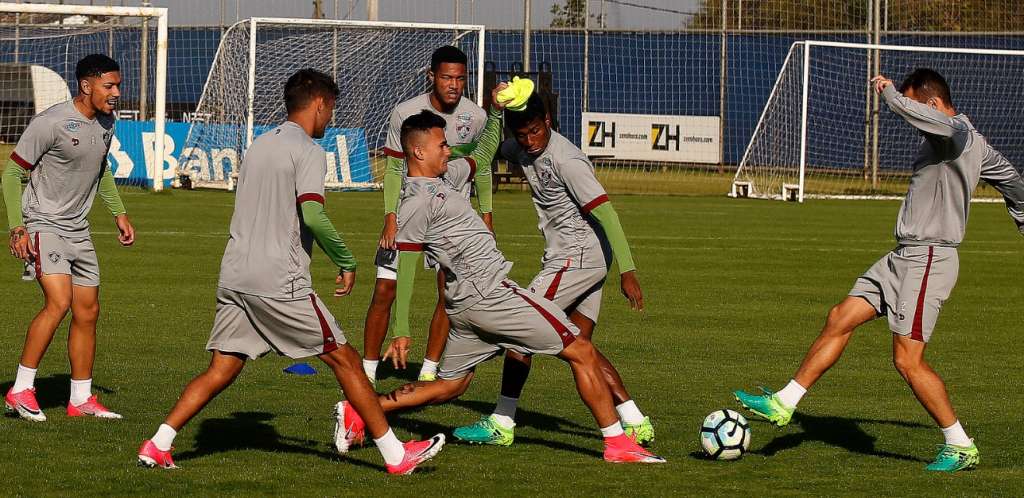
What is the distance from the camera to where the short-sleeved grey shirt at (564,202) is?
8141 mm

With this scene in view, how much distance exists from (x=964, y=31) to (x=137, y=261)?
31181 millimetres

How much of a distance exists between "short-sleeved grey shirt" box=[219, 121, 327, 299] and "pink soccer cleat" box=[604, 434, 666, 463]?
170 centimetres

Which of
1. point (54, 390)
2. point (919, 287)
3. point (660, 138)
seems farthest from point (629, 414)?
point (660, 138)

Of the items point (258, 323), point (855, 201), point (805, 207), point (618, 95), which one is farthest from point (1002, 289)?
point (618, 95)

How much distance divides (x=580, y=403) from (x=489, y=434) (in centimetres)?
147

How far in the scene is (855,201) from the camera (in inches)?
1359

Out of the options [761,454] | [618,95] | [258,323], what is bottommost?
[761,454]

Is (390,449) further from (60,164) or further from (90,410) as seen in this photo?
(60,164)

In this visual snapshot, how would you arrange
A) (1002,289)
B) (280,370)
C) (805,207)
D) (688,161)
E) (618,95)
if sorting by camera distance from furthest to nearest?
(618,95)
(688,161)
(805,207)
(1002,289)
(280,370)

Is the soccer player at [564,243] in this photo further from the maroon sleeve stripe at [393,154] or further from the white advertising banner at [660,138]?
the white advertising banner at [660,138]

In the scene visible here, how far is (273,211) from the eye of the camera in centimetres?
692

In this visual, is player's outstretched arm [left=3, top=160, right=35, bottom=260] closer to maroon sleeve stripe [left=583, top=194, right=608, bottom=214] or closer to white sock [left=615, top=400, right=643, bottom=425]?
maroon sleeve stripe [left=583, top=194, right=608, bottom=214]

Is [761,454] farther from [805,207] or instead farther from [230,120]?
[230,120]

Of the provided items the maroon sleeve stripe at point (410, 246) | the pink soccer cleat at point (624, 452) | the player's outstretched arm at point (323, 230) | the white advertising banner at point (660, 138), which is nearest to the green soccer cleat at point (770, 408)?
the pink soccer cleat at point (624, 452)
